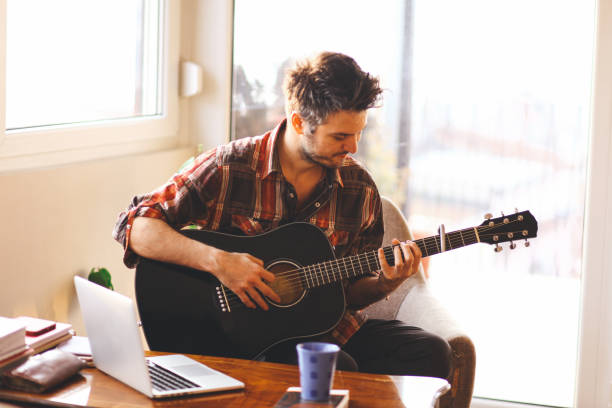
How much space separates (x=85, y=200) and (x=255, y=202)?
607 millimetres

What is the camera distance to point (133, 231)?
6.61 ft

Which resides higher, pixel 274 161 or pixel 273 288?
pixel 274 161

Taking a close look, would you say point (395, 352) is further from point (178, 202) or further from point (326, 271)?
point (178, 202)

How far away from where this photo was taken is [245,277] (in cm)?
190

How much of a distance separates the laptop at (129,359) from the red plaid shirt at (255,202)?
0.43 meters

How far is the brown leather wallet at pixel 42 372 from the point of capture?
1.50m

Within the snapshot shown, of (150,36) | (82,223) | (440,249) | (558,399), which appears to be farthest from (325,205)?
(558,399)

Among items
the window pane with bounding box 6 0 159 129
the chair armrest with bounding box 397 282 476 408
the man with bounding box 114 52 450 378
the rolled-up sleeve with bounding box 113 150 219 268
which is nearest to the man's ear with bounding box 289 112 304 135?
the man with bounding box 114 52 450 378

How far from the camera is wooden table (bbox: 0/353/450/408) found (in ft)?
4.82

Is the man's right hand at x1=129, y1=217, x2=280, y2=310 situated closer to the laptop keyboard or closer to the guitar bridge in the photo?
the guitar bridge

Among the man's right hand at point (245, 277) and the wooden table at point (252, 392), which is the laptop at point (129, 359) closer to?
the wooden table at point (252, 392)

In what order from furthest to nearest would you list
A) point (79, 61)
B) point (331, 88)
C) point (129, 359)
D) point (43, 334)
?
1. point (79, 61)
2. point (331, 88)
3. point (43, 334)
4. point (129, 359)

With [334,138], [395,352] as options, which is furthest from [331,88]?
[395,352]

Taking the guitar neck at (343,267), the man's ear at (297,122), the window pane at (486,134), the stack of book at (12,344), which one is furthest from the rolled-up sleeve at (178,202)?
the window pane at (486,134)
